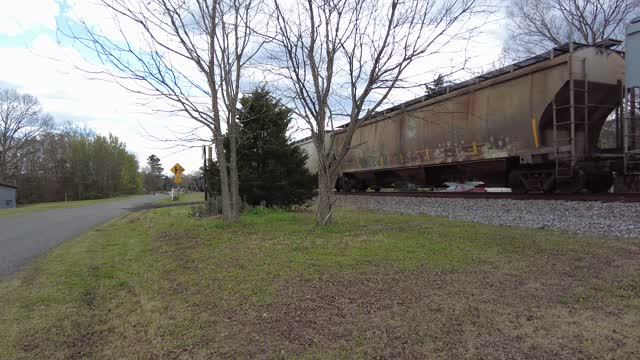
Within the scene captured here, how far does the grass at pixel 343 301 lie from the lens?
3207 mm

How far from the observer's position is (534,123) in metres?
9.96

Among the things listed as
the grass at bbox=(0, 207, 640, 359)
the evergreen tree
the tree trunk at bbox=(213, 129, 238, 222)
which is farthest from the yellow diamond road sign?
the grass at bbox=(0, 207, 640, 359)

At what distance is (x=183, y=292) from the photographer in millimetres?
4637

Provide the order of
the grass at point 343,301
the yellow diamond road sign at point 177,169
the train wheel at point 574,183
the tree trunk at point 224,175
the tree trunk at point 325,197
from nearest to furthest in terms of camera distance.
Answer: the grass at point 343,301 < the tree trunk at point 325,197 < the train wheel at point 574,183 < the tree trunk at point 224,175 < the yellow diamond road sign at point 177,169

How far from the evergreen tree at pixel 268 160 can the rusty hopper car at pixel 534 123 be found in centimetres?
396

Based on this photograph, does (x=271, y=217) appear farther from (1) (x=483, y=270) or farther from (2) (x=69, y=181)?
(2) (x=69, y=181)

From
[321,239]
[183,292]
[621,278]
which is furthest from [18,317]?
[621,278]

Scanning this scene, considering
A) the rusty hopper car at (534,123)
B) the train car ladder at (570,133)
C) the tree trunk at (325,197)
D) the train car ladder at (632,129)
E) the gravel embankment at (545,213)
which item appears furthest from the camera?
the rusty hopper car at (534,123)

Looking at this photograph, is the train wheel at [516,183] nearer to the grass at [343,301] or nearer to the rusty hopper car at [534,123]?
the rusty hopper car at [534,123]

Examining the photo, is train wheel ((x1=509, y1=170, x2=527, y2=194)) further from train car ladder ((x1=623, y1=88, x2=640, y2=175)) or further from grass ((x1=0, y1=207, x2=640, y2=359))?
grass ((x1=0, y1=207, x2=640, y2=359))

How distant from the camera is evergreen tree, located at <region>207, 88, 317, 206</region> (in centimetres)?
1329

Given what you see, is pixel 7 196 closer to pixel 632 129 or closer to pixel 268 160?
pixel 268 160

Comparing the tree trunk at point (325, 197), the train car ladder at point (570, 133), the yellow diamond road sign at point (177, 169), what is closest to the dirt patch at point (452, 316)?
the tree trunk at point (325, 197)

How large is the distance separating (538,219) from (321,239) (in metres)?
4.42
